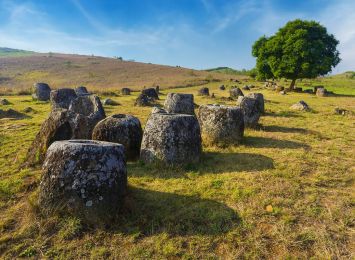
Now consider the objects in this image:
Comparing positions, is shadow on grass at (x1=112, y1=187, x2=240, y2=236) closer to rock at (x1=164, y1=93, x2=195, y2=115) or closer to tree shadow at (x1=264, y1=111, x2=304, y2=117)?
rock at (x1=164, y1=93, x2=195, y2=115)

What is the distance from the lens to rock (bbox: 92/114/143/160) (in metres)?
9.12

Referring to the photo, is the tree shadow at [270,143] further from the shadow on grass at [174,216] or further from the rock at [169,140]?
the shadow on grass at [174,216]

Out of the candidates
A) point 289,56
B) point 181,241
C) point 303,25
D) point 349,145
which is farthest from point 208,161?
point 303,25

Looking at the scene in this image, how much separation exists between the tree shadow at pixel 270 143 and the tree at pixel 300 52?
2767 centimetres

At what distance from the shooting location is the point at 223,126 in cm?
1079

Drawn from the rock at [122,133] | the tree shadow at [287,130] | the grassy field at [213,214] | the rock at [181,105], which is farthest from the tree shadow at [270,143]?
the rock at [181,105]

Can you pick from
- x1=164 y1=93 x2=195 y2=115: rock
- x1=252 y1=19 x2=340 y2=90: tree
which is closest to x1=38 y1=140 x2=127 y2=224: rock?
x1=164 y1=93 x2=195 y2=115: rock

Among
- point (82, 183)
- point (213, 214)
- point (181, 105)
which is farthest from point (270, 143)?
point (82, 183)

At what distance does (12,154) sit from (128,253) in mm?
7161

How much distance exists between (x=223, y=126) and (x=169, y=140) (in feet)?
10.3

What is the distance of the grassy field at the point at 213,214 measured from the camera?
4.98m

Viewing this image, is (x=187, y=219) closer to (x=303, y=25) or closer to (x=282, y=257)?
(x=282, y=257)

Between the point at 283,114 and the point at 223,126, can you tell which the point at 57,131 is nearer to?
the point at 223,126

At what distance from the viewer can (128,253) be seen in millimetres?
4867
